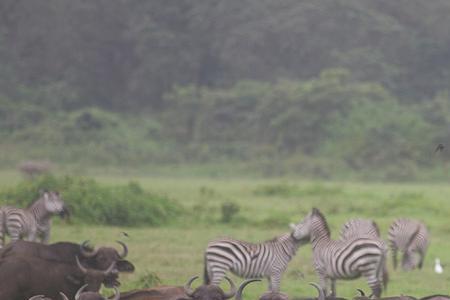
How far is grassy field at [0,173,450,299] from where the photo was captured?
14.0 m

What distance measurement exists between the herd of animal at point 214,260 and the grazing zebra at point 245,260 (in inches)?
0.4

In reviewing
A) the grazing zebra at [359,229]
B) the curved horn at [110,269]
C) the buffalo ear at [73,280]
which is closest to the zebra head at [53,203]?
the grazing zebra at [359,229]

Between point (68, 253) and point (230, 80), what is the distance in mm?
36477

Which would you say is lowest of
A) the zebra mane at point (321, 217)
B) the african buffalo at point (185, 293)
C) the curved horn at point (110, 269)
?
the african buffalo at point (185, 293)

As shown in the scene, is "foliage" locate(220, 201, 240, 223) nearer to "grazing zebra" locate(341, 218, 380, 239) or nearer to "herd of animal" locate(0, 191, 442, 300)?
"herd of animal" locate(0, 191, 442, 300)

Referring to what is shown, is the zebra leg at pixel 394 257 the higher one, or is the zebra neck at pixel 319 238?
the zebra leg at pixel 394 257

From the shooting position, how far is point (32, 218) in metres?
14.9

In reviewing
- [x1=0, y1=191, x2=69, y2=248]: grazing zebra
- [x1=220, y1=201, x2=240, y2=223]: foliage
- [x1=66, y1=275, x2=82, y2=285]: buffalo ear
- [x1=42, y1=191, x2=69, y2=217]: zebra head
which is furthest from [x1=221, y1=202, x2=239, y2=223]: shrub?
[x1=66, y1=275, x2=82, y2=285]: buffalo ear

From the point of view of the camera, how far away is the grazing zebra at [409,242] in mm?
15828

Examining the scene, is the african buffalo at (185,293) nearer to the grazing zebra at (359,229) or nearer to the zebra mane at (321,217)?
the zebra mane at (321,217)

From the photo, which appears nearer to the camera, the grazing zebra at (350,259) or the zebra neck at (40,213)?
the grazing zebra at (350,259)

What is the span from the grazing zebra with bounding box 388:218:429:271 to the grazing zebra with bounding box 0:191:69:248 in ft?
14.4

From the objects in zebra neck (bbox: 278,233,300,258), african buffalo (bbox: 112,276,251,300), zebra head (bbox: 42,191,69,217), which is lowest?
african buffalo (bbox: 112,276,251,300)

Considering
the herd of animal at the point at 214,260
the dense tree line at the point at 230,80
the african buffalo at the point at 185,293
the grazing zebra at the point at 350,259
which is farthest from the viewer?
the dense tree line at the point at 230,80
